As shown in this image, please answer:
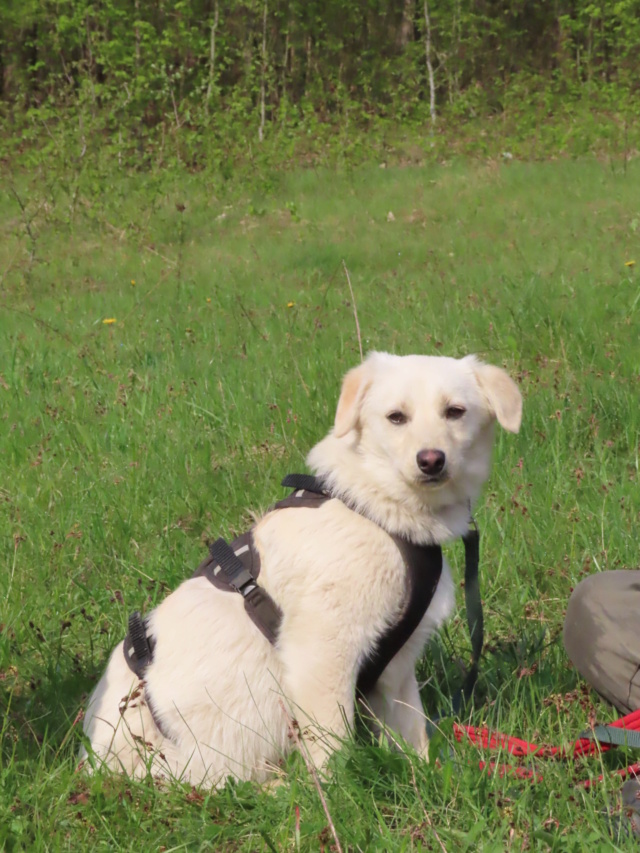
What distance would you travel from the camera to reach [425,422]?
9.26 ft

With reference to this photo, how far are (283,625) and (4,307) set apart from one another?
7451 millimetres

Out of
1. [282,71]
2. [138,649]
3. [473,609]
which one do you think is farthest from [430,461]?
[282,71]

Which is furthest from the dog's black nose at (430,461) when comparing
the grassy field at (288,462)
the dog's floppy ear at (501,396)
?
the grassy field at (288,462)

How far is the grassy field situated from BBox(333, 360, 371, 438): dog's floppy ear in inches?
36.1

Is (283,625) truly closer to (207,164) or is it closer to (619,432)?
(619,432)

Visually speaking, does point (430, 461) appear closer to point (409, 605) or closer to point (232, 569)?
point (409, 605)

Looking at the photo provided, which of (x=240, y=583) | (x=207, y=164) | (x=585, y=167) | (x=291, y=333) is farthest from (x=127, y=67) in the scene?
(x=240, y=583)

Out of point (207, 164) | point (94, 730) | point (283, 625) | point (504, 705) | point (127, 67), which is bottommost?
point (504, 705)

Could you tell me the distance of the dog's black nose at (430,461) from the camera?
2.71 metres

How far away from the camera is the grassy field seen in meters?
2.31

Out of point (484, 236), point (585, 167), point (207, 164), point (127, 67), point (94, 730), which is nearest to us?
point (94, 730)

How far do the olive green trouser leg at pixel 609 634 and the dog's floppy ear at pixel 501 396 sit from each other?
0.64m

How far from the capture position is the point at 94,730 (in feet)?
8.48

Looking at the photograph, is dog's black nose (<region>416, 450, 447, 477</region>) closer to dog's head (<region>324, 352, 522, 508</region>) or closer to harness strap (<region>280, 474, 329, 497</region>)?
dog's head (<region>324, 352, 522, 508</region>)
